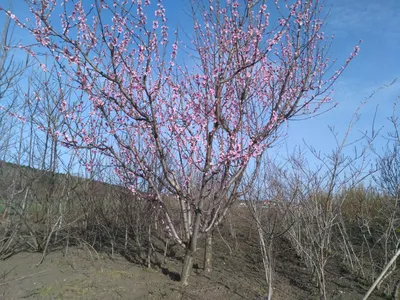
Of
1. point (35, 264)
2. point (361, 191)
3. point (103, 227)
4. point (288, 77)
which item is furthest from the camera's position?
point (361, 191)

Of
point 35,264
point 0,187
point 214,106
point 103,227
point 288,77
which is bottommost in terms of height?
point 35,264

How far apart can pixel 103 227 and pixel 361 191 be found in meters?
6.52

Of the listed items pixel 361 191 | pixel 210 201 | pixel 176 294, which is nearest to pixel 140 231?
pixel 210 201

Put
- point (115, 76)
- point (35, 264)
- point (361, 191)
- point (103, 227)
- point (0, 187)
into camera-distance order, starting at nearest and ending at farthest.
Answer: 1. point (115, 76)
2. point (35, 264)
3. point (103, 227)
4. point (0, 187)
5. point (361, 191)

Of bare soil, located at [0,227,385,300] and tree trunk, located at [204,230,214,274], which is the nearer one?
bare soil, located at [0,227,385,300]

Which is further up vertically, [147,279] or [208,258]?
[208,258]

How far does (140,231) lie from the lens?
7488 mm

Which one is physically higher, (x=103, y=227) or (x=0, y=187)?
(x=0, y=187)

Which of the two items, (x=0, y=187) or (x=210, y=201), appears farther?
(x=0, y=187)

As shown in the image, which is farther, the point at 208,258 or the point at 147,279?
the point at 208,258

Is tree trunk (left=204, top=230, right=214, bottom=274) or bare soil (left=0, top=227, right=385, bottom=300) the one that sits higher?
tree trunk (left=204, top=230, right=214, bottom=274)

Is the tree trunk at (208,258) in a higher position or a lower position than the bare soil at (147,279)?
higher

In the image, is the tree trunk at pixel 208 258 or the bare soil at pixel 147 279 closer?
the bare soil at pixel 147 279

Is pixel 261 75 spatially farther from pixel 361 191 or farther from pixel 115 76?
pixel 361 191
